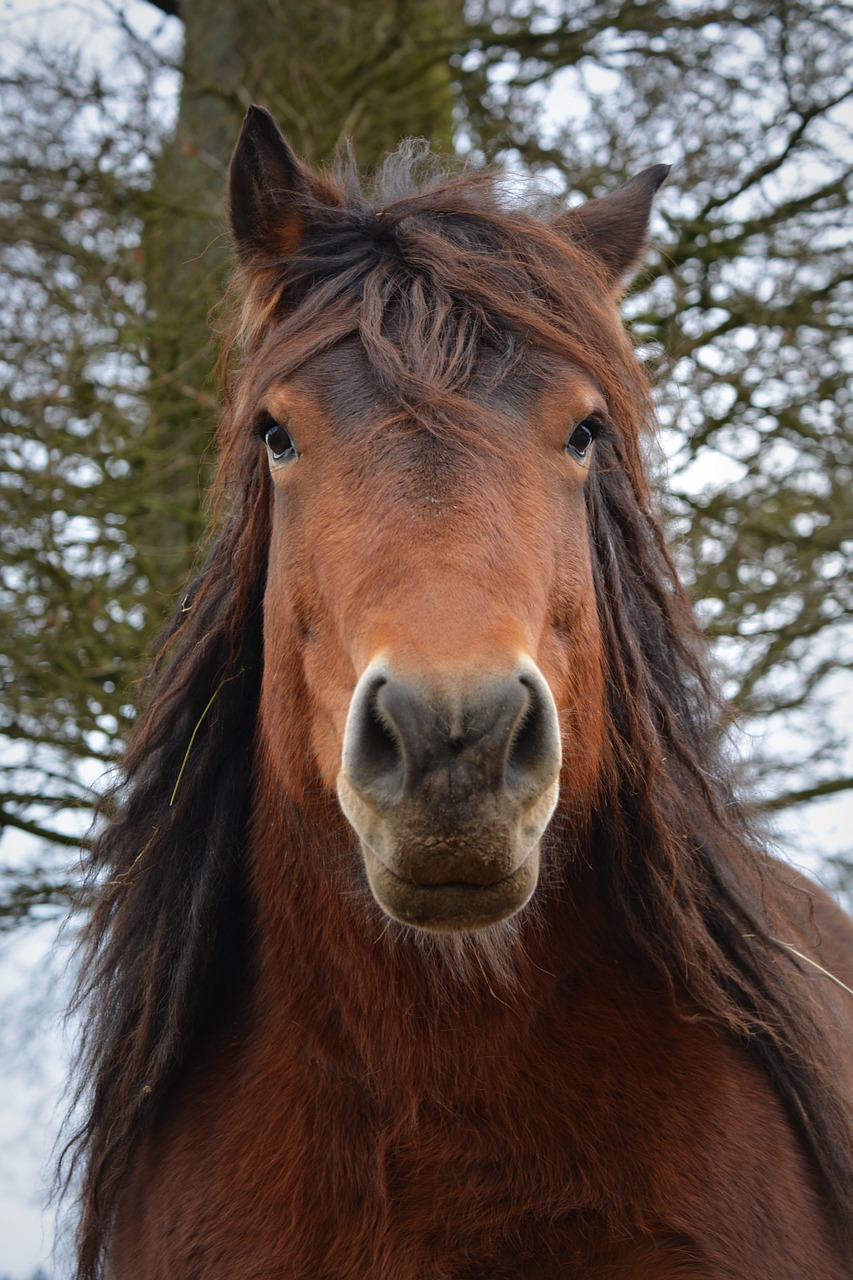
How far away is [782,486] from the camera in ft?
23.4

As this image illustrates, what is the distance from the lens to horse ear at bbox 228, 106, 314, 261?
272cm

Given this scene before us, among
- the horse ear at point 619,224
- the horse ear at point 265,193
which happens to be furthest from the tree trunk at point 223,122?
the horse ear at point 619,224

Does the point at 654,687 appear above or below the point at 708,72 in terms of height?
below

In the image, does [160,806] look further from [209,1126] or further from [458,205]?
[458,205]

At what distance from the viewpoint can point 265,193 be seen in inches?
110

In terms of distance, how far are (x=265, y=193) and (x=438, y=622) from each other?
1.46 metres

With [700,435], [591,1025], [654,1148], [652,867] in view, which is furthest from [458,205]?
[700,435]

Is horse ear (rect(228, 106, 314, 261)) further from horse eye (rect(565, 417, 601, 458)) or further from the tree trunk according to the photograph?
the tree trunk

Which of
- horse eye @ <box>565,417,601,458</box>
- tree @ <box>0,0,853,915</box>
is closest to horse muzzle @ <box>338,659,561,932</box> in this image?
horse eye @ <box>565,417,601,458</box>

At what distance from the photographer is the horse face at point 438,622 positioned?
A: 184cm

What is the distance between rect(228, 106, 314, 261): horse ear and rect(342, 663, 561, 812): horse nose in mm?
1445

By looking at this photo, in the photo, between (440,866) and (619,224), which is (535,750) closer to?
(440,866)

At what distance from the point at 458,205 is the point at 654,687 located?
1.27 metres

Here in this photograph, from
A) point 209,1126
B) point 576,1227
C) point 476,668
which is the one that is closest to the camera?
point 476,668
